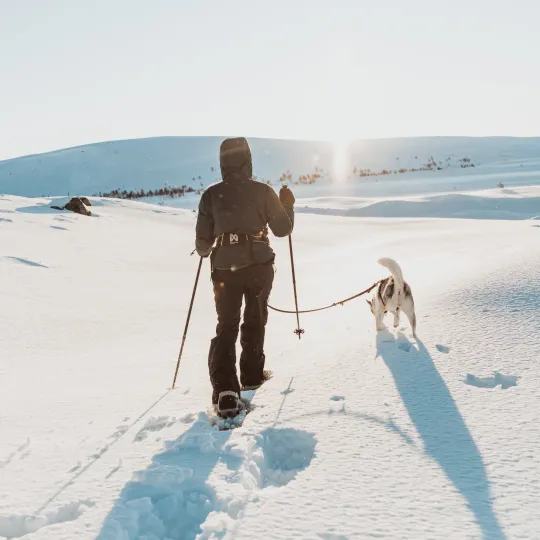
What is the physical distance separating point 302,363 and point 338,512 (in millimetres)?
1870

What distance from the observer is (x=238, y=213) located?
3.00m

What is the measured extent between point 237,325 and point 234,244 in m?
0.55

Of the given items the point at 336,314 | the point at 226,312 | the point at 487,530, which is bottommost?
the point at 336,314

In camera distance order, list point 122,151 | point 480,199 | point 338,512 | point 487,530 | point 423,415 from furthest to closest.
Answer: point 122,151
point 480,199
point 423,415
point 338,512
point 487,530

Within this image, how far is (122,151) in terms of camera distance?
172 feet

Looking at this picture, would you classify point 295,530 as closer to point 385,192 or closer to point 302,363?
point 302,363

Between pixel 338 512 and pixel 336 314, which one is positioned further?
pixel 336 314

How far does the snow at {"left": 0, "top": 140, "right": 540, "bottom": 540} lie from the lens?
1.69m

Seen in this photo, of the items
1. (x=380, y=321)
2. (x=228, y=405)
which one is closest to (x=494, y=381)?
(x=380, y=321)

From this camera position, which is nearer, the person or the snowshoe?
the snowshoe

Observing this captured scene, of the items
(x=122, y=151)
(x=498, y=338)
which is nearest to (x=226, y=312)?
(x=498, y=338)

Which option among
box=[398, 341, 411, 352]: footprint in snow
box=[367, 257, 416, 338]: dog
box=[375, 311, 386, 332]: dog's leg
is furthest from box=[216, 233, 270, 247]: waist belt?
box=[375, 311, 386, 332]: dog's leg

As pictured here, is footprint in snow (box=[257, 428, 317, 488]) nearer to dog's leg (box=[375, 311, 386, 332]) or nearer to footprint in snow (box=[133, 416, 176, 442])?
footprint in snow (box=[133, 416, 176, 442])

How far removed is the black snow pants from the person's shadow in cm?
92
